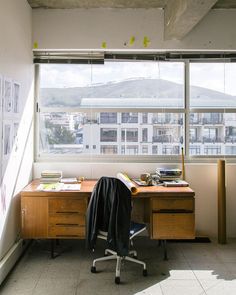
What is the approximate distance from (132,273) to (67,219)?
2.78 feet

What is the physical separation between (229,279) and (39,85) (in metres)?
3.14

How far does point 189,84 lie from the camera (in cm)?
423

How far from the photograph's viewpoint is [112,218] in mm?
2908

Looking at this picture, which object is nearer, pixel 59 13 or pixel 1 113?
pixel 1 113

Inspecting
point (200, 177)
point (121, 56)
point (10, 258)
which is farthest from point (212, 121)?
point (10, 258)

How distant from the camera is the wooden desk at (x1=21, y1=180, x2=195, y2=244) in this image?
3.29m

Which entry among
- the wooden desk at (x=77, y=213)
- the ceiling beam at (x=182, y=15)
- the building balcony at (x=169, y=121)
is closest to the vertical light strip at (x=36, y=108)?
the wooden desk at (x=77, y=213)

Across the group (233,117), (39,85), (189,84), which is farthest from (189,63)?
(39,85)

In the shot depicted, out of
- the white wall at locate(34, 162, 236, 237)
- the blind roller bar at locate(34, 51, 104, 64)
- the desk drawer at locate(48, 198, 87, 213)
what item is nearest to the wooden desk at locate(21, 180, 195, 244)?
the desk drawer at locate(48, 198, 87, 213)

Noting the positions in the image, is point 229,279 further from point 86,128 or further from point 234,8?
point 234,8

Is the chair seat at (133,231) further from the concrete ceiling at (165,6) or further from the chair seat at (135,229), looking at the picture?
the concrete ceiling at (165,6)

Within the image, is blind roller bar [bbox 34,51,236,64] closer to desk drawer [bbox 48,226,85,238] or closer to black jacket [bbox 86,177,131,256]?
black jacket [bbox 86,177,131,256]

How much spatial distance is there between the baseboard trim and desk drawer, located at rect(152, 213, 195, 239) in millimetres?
1431

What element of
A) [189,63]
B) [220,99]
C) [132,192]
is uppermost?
[189,63]
